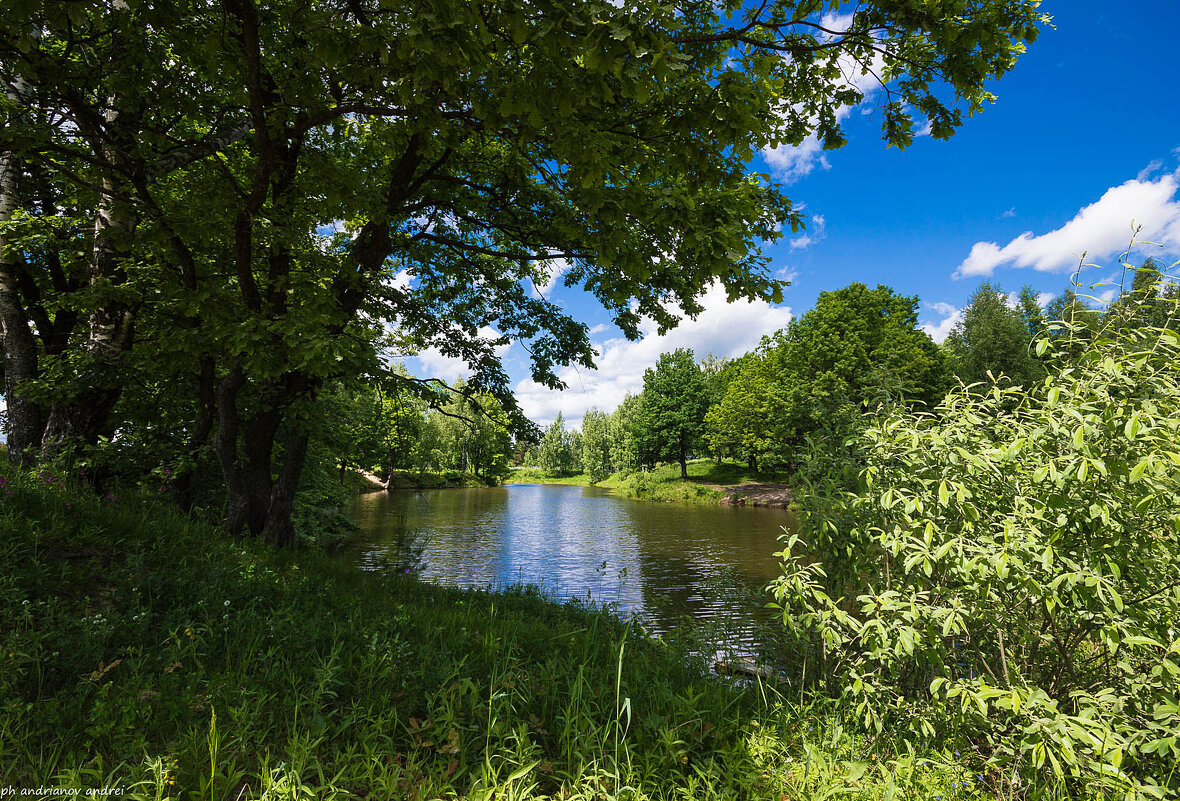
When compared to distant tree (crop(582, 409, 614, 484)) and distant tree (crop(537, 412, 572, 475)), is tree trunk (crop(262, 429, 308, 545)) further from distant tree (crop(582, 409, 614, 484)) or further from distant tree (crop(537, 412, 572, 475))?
distant tree (crop(537, 412, 572, 475))

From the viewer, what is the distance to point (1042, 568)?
3.07 metres

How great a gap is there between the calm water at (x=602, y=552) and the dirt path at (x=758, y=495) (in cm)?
235

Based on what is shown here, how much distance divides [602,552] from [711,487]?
968 inches

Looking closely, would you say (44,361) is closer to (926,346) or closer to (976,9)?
(976,9)

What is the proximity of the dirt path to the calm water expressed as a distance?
2.35 metres

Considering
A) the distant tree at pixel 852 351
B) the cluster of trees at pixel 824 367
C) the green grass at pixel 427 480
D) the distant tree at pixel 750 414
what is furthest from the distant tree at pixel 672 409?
the green grass at pixel 427 480

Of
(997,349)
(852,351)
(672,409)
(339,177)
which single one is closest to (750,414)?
(852,351)

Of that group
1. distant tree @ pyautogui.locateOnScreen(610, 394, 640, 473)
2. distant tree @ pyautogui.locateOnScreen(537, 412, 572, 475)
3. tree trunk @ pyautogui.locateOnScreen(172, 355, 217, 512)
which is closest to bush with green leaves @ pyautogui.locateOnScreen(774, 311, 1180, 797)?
tree trunk @ pyautogui.locateOnScreen(172, 355, 217, 512)

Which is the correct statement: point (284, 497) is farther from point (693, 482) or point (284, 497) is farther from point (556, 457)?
point (556, 457)

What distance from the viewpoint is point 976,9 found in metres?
4.50

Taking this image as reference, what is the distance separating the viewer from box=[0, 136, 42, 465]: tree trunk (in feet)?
24.9

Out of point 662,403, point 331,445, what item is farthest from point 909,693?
point 662,403

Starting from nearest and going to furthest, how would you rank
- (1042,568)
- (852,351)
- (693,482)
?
(1042,568)
(852,351)
(693,482)

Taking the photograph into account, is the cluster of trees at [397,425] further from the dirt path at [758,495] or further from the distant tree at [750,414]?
the distant tree at [750,414]
